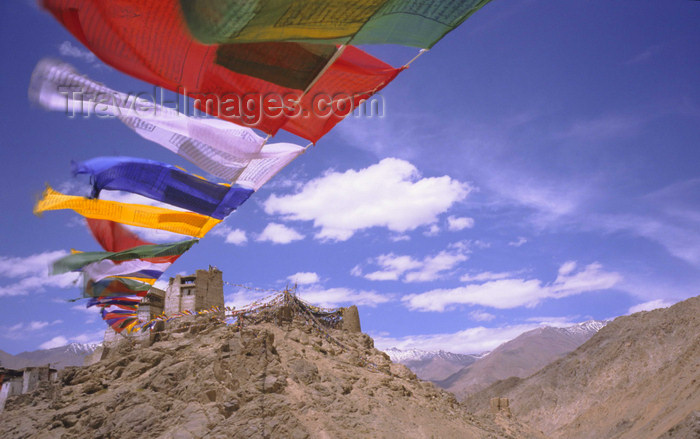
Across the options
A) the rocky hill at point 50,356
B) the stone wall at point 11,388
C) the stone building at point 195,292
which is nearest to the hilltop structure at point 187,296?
the stone building at point 195,292

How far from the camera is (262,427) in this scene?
1105 centimetres

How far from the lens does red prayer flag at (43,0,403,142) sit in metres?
6.10

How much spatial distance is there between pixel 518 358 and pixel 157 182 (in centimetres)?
15077

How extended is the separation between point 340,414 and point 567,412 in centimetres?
4995

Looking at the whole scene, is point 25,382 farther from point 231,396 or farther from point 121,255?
point 231,396

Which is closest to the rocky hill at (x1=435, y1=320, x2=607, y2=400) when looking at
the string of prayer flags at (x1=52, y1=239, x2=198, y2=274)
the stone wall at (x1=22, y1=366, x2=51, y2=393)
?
the stone wall at (x1=22, y1=366, x2=51, y2=393)

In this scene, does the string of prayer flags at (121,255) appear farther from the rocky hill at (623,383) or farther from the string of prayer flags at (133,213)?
the rocky hill at (623,383)

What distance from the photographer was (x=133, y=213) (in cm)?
1359

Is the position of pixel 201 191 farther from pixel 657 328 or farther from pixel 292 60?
pixel 657 328

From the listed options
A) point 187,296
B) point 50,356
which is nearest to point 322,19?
point 187,296

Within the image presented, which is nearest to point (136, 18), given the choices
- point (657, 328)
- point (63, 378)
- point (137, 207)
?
point (137, 207)

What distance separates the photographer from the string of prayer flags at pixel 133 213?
13102 millimetres

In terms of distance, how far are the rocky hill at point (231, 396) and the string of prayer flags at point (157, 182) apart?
4687 mm

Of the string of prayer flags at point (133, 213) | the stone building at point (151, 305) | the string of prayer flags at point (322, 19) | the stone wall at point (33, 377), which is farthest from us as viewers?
the stone building at point (151, 305)
